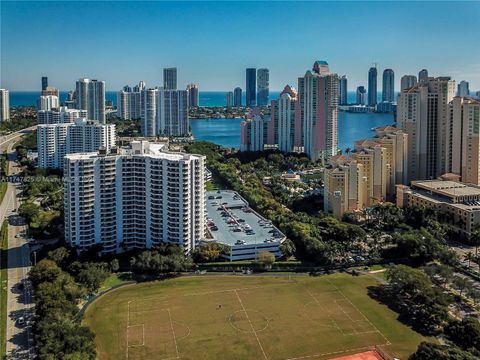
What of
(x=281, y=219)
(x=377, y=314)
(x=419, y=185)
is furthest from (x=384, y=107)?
(x=377, y=314)

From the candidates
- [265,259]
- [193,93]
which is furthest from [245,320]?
[193,93]

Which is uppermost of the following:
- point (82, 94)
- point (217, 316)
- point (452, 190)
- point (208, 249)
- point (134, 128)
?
point (82, 94)

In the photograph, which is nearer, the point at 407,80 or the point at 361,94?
the point at 407,80

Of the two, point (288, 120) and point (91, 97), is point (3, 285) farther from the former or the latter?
point (91, 97)

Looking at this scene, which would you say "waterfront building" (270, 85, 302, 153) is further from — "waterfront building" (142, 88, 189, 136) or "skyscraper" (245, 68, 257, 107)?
"skyscraper" (245, 68, 257, 107)

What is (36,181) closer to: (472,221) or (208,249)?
(208,249)

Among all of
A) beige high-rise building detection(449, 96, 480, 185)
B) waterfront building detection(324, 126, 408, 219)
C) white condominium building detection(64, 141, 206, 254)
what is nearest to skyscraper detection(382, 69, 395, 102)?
waterfront building detection(324, 126, 408, 219)
